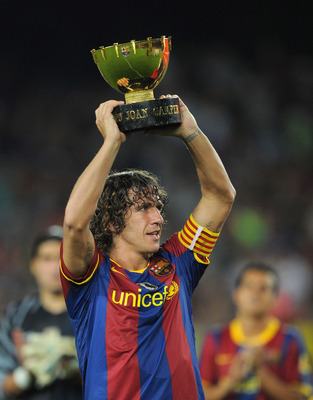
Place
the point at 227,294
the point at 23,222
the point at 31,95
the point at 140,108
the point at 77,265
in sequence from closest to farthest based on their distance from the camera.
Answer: the point at 77,265, the point at 140,108, the point at 227,294, the point at 23,222, the point at 31,95

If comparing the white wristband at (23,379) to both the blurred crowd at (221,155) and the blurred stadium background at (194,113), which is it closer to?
the blurred crowd at (221,155)

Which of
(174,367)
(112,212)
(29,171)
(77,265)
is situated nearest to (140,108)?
(112,212)

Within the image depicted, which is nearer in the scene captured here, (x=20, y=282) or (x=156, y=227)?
(x=156, y=227)

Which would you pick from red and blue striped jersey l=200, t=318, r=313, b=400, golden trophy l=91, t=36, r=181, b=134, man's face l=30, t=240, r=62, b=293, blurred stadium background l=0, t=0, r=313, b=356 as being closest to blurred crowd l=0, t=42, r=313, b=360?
blurred stadium background l=0, t=0, r=313, b=356

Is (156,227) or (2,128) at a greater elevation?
(2,128)

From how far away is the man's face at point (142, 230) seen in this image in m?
2.46

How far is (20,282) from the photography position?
20.9 feet

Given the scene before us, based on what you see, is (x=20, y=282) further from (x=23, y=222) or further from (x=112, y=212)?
(x=112, y=212)

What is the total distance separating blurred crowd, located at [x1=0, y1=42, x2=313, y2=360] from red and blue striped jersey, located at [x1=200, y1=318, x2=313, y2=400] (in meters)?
1.13

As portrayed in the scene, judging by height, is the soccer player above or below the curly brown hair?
below

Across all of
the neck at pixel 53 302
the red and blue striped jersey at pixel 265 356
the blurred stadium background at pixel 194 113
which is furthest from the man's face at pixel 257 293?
the neck at pixel 53 302

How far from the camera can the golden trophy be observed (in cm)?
238

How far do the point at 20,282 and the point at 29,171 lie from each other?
55.1 inches

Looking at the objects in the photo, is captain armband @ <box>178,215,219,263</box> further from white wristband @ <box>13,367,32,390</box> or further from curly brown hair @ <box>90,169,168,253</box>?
white wristband @ <box>13,367,32,390</box>
